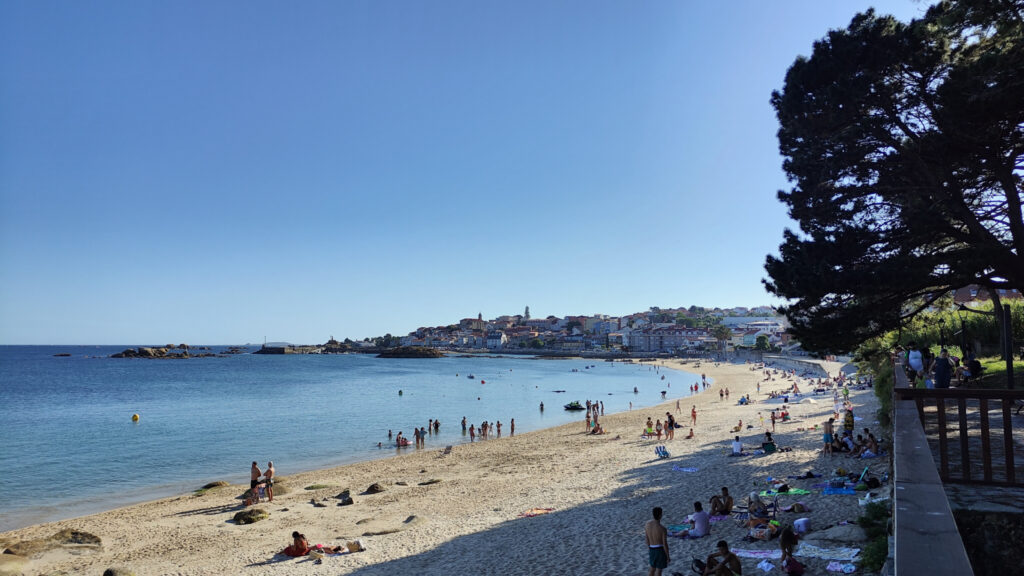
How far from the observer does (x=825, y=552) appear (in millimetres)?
8133

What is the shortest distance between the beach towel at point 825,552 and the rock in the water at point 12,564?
51.1 feet

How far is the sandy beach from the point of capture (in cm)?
1077

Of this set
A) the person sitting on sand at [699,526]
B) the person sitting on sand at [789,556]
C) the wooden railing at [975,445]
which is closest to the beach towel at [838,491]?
the person sitting on sand at [699,526]

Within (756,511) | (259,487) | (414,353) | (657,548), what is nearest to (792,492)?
(756,511)

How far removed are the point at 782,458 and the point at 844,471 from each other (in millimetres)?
4374

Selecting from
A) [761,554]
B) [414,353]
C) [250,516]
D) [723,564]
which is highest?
[723,564]

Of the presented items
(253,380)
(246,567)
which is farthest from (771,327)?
(246,567)

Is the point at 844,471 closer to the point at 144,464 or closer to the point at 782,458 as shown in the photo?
the point at 782,458

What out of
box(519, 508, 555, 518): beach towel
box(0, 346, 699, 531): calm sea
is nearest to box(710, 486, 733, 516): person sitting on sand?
box(519, 508, 555, 518): beach towel

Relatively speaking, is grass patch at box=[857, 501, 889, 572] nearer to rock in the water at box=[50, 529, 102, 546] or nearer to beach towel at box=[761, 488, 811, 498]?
beach towel at box=[761, 488, 811, 498]

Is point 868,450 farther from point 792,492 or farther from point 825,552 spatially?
point 825,552

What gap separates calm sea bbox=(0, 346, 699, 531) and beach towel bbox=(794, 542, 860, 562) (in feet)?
66.1

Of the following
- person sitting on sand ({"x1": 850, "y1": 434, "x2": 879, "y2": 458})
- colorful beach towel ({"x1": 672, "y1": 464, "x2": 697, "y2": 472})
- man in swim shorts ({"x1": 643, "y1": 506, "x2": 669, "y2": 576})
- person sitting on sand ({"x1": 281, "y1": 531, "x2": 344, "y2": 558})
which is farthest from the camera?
colorful beach towel ({"x1": 672, "y1": 464, "x2": 697, "y2": 472})

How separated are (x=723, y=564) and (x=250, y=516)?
1319 cm
